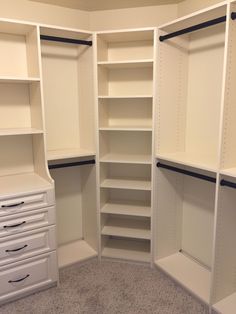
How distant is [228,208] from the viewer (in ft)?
6.66

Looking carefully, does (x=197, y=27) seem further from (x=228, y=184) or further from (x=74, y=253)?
(x=74, y=253)

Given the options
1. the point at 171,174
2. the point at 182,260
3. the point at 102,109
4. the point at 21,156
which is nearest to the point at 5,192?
the point at 21,156

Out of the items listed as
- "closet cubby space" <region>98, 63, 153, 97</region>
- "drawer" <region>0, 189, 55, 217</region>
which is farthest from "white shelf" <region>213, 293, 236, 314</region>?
"closet cubby space" <region>98, 63, 153, 97</region>

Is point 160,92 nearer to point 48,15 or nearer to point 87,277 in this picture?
point 48,15

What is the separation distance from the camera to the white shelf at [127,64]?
239 cm

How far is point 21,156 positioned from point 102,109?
0.88 meters

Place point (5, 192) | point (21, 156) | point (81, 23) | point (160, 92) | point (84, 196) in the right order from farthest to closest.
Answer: point (84, 196) < point (81, 23) < point (21, 156) < point (160, 92) < point (5, 192)

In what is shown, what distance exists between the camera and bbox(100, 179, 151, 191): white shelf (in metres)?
2.64

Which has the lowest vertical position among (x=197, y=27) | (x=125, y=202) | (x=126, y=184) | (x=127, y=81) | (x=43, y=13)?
(x=125, y=202)

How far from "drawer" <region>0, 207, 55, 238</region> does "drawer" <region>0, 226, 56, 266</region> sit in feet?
0.14

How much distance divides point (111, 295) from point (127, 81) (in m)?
1.97

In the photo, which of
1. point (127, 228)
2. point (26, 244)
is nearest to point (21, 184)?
point (26, 244)

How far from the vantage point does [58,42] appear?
2.65 m

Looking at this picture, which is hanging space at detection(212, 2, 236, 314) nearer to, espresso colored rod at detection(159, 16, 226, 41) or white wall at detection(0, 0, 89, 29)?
espresso colored rod at detection(159, 16, 226, 41)
